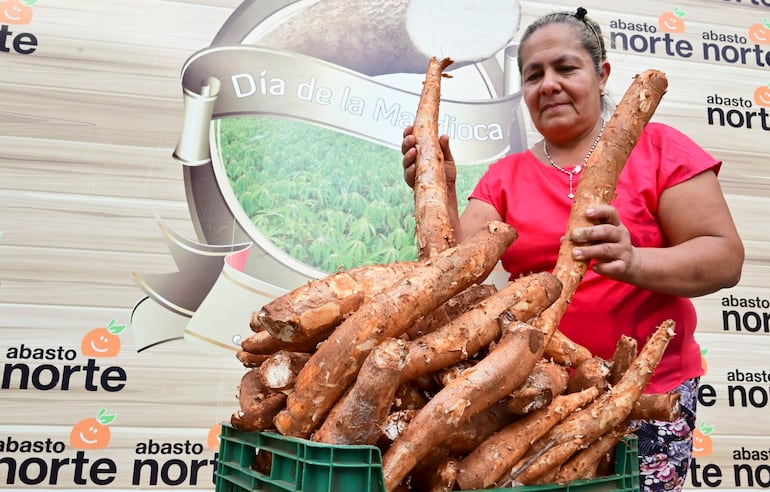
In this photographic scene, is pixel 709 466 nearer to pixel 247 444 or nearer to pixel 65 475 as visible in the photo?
pixel 247 444

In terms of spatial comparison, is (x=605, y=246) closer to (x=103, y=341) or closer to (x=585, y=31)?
(x=585, y=31)

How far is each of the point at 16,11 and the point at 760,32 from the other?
2.81m

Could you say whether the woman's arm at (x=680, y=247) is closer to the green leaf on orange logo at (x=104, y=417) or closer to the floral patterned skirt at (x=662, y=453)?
the floral patterned skirt at (x=662, y=453)

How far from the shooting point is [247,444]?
845 millimetres

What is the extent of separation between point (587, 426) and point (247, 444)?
47 centimetres

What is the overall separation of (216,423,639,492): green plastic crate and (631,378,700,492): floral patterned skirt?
227 millimetres

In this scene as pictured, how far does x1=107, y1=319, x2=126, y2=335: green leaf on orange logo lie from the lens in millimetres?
1898

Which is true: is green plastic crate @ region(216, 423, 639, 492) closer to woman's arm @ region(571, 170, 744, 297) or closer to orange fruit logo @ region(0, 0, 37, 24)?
woman's arm @ region(571, 170, 744, 297)

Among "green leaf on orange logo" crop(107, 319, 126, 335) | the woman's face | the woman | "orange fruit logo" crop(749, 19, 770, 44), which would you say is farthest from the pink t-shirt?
"orange fruit logo" crop(749, 19, 770, 44)

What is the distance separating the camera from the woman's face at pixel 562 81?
124 centimetres

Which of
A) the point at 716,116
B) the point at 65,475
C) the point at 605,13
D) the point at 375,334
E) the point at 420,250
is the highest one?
the point at 605,13

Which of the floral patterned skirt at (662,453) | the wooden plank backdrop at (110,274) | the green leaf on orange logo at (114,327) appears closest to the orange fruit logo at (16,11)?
the wooden plank backdrop at (110,274)

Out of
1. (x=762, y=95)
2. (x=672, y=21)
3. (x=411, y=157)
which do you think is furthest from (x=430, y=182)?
(x=762, y=95)

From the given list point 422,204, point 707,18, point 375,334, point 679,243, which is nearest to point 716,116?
point 707,18
